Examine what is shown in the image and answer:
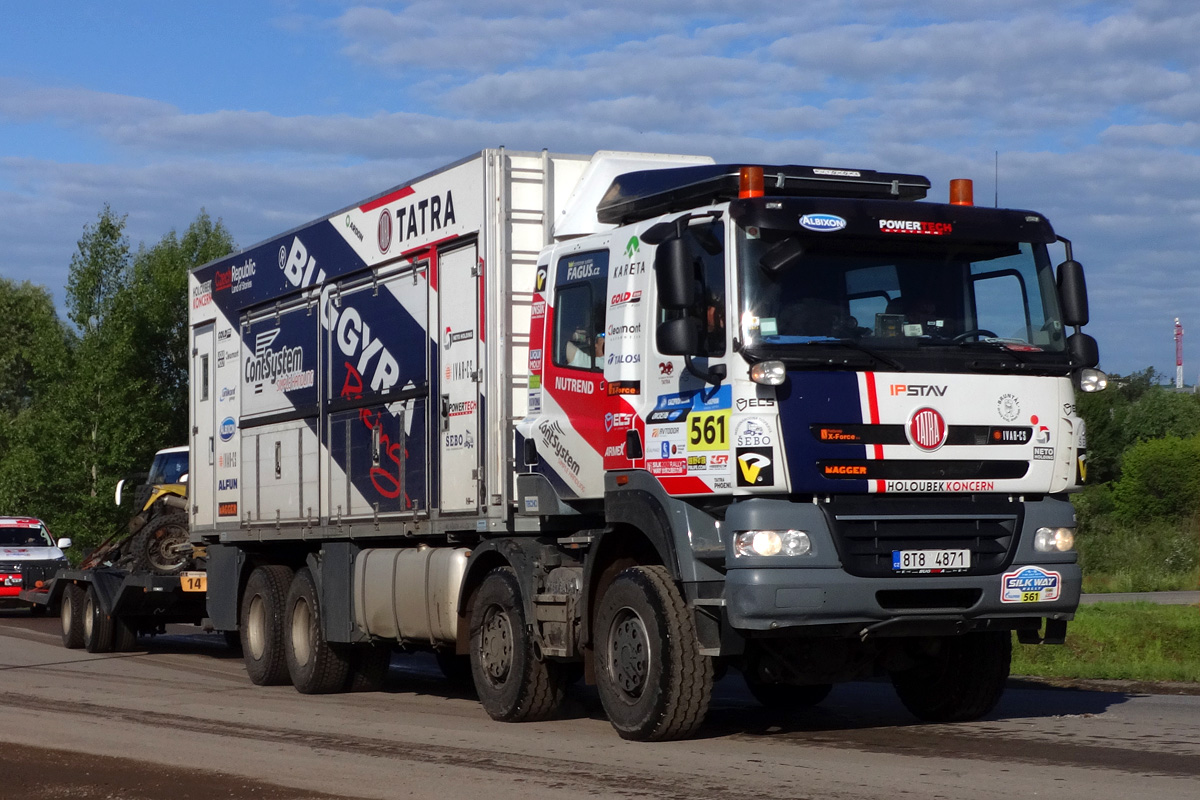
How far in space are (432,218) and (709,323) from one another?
4036 millimetres

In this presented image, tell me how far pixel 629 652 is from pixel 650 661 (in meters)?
0.27

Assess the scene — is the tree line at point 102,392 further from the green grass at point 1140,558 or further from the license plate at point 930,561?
the license plate at point 930,561

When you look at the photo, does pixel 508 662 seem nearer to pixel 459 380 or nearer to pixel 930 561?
pixel 459 380

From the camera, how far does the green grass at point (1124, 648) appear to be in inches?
590

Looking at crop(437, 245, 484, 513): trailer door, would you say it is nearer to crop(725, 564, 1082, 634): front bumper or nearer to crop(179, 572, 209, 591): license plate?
crop(725, 564, 1082, 634): front bumper

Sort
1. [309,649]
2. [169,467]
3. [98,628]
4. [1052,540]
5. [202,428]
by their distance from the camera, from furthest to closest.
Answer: [169,467], [98,628], [202,428], [309,649], [1052,540]

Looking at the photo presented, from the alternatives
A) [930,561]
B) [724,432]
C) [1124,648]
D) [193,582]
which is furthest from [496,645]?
[1124,648]

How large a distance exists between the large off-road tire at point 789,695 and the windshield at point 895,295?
400 cm

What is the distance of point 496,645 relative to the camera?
1162cm

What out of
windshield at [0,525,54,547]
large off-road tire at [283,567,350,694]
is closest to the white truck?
large off-road tire at [283,567,350,694]

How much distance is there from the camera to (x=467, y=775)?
29.0 ft

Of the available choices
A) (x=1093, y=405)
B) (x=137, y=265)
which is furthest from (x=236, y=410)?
(x=1093, y=405)

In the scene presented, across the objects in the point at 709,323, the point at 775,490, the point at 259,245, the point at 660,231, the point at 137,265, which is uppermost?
the point at 137,265

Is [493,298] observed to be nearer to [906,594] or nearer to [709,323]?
[709,323]
